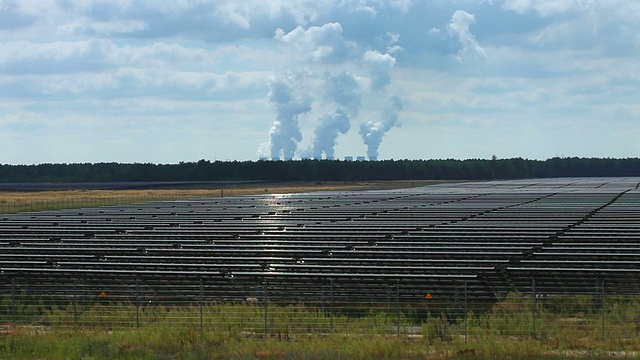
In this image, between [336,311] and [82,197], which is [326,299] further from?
[82,197]

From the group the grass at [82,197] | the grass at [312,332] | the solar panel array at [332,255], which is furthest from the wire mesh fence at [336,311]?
the grass at [82,197]

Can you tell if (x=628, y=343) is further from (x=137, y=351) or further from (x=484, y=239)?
(x=484, y=239)

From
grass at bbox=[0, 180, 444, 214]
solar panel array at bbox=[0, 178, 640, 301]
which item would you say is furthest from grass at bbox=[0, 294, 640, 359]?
grass at bbox=[0, 180, 444, 214]

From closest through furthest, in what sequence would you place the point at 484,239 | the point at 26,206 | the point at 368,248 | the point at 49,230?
the point at 368,248
the point at 484,239
the point at 49,230
the point at 26,206

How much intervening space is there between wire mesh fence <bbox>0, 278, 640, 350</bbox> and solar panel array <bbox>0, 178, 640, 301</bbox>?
0.63 ft

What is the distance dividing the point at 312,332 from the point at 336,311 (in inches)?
62.9

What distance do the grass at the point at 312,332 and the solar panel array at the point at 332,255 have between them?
0.68 m

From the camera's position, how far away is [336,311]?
2862cm

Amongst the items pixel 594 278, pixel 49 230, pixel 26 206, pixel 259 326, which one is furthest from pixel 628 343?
pixel 26 206

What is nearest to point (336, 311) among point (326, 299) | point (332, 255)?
point (326, 299)

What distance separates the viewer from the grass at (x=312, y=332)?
2458cm

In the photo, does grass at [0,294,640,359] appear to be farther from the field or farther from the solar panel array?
the solar panel array

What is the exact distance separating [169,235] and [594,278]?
2465cm

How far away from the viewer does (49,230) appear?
54.4 m
